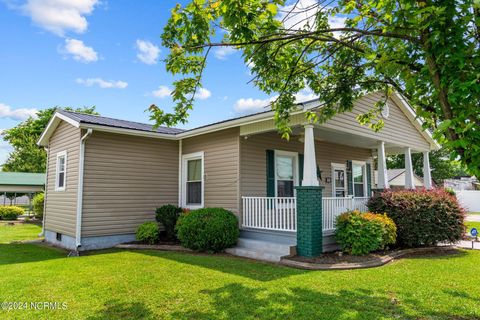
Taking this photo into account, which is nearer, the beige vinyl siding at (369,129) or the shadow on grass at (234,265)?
the shadow on grass at (234,265)

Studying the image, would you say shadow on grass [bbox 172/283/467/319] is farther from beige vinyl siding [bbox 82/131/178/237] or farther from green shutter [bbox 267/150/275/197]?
beige vinyl siding [bbox 82/131/178/237]

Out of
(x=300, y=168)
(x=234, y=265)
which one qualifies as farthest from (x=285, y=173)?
(x=234, y=265)

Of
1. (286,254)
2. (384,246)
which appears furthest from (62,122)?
(384,246)

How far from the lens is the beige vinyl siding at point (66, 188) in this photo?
9328mm

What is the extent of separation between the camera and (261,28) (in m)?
4.36

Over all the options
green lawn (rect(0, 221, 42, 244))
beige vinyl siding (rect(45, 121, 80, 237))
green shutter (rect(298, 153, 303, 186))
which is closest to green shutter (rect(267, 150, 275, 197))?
green shutter (rect(298, 153, 303, 186))

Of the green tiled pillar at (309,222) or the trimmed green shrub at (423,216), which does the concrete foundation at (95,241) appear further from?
the trimmed green shrub at (423,216)

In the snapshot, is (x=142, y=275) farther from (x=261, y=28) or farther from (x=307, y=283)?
(x=261, y=28)

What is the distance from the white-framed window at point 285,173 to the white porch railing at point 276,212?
1473 millimetres

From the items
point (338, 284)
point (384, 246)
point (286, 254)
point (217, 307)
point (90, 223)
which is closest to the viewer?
point (217, 307)

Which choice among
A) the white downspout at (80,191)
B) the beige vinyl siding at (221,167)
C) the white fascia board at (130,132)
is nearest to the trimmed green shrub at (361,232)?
the beige vinyl siding at (221,167)

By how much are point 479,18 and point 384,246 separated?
21.9ft

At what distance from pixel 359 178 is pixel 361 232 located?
672cm

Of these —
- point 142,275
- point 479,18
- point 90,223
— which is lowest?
point 142,275
